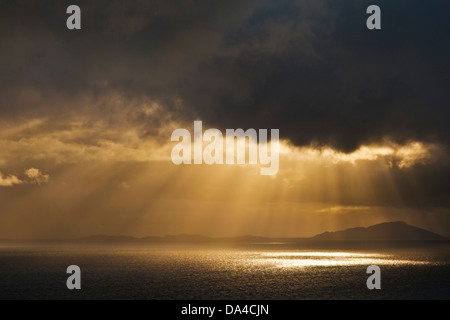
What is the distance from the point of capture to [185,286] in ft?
264

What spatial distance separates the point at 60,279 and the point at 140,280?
19.0 m
